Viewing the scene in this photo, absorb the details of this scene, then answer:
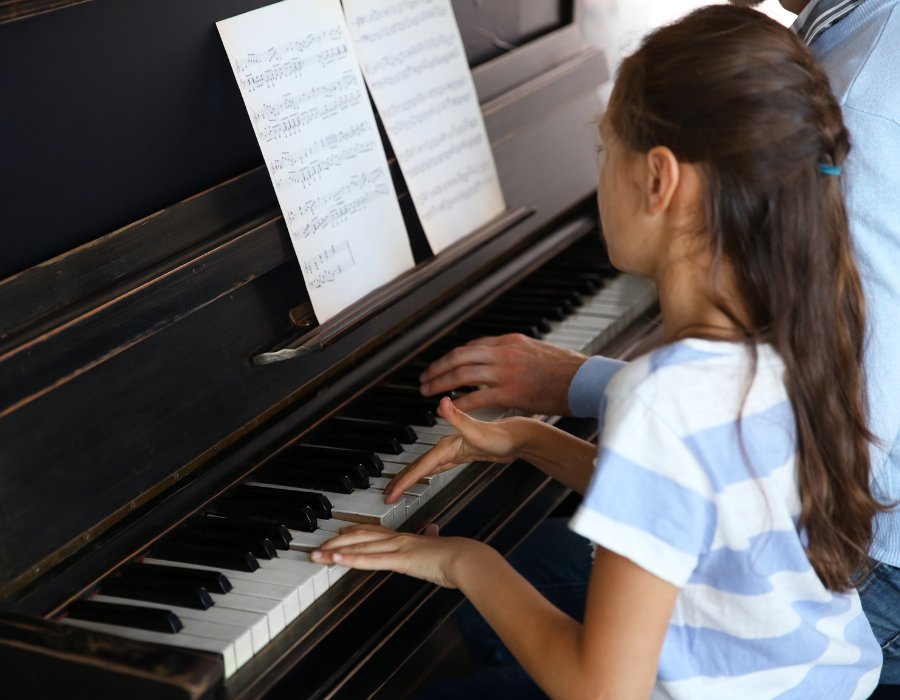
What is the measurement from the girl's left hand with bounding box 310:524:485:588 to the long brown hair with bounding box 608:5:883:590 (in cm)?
41

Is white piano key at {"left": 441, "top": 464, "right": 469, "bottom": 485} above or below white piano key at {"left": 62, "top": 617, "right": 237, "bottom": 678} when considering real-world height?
below

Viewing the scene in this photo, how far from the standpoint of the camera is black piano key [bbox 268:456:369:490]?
1.52 metres

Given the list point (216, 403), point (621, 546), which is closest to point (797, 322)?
point (621, 546)

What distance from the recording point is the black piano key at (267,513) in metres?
1.42

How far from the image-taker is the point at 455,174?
2.00 meters

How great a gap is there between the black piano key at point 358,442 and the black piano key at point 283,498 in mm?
134

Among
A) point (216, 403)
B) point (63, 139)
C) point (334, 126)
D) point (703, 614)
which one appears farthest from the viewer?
point (334, 126)

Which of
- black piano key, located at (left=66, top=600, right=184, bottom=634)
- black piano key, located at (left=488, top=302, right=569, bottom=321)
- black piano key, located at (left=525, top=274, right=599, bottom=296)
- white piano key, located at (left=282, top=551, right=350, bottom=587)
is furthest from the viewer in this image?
black piano key, located at (left=525, top=274, right=599, bottom=296)

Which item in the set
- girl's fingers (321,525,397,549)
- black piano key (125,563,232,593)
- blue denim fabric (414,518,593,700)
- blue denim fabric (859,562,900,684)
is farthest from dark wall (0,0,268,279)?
blue denim fabric (859,562,900,684)

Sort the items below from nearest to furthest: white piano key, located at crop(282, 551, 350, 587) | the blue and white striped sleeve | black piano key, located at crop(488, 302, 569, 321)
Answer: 1. the blue and white striped sleeve
2. white piano key, located at crop(282, 551, 350, 587)
3. black piano key, located at crop(488, 302, 569, 321)

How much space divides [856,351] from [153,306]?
2.84 ft

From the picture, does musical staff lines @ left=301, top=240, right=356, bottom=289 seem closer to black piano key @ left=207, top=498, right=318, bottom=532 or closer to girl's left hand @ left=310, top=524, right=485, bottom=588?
black piano key @ left=207, top=498, right=318, bottom=532

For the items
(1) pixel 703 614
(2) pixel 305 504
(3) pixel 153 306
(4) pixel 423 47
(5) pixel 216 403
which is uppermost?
(4) pixel 423 47

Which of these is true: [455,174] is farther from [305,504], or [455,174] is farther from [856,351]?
[856,351]
